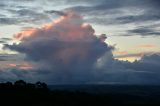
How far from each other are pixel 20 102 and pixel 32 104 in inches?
220

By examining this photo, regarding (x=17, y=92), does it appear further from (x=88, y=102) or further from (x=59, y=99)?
(x=88, y=102)

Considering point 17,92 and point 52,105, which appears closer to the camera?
point 52,105

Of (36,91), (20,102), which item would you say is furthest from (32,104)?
(36,91)

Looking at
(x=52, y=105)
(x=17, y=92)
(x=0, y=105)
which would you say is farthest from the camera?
(x=17, y=92)

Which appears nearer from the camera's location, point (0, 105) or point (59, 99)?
point (0, 105)

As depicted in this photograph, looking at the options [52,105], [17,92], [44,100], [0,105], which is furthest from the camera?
[17,92]

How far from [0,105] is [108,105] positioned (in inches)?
2584

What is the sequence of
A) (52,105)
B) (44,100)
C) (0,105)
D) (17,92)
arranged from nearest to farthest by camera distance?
(0,105), (52,105), (44,100), (17,92)

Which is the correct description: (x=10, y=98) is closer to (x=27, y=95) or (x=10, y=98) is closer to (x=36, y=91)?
(x=27, y=95)

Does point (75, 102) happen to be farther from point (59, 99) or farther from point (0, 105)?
point (0, 105)

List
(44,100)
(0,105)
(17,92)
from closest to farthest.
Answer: (0,105) → (44,100) → (17,92)

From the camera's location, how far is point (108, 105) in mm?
199000

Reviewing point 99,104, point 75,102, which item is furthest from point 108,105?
point 75,102

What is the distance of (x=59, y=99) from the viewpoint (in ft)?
610
